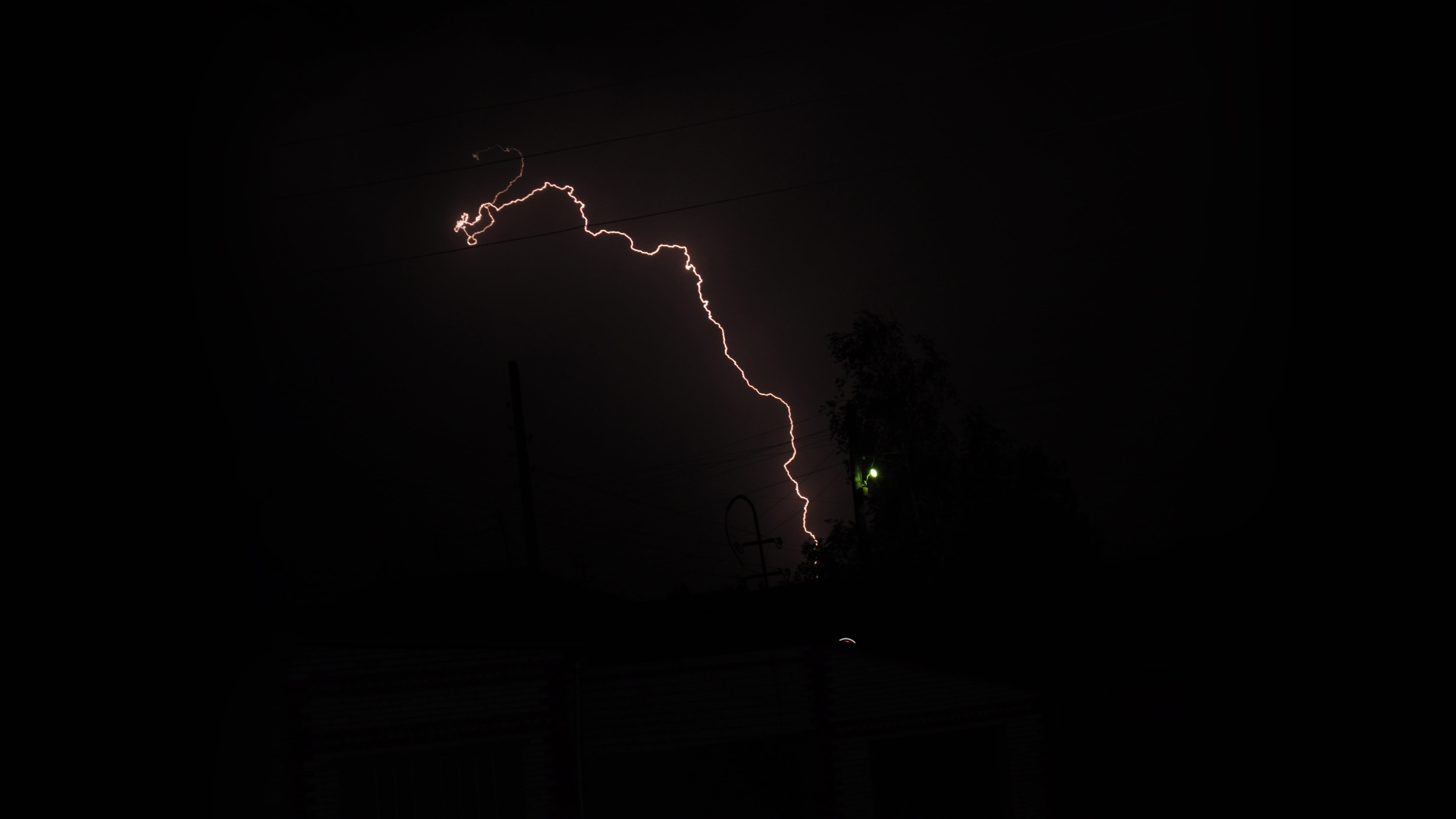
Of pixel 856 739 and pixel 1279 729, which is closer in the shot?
pixel 1279 729

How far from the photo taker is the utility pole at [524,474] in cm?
2311

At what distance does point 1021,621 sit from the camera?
1600 cm

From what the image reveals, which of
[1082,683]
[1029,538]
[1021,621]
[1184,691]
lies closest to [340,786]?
[1021,621]

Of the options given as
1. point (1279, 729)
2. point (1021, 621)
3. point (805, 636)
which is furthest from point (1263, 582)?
point (1021, 621)

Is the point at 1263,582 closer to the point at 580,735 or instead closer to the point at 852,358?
the point at 580,735

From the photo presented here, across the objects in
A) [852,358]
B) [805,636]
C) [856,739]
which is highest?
[852,358]

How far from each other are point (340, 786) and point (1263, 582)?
1068 cm

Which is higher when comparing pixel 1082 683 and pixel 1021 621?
pixel 1021 621

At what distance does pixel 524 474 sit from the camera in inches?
952

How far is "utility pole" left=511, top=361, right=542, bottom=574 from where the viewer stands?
23.1 m

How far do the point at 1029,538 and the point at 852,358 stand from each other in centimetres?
744

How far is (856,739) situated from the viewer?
1234cm

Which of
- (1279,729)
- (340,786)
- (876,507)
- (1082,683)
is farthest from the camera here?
(876,507)

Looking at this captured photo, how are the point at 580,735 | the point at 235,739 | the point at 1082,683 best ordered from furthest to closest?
1. the point at 1082,683
2. the point at 580,735
3. the point at 235,739
